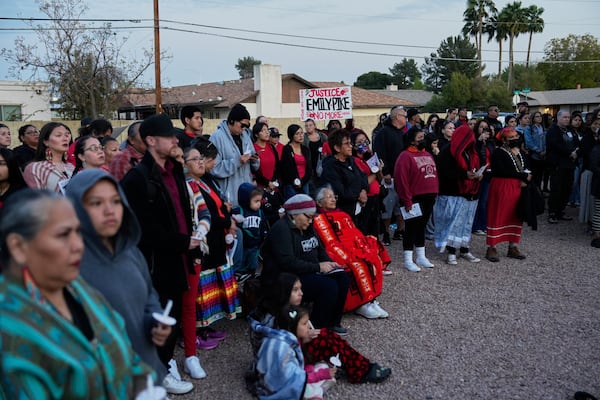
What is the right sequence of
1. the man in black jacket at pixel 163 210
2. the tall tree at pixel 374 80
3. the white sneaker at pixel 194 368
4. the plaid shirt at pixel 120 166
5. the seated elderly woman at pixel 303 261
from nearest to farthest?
the man in black jacket at pixel 163 210
the plaid shirt at pixel 120 166
the white sneaker at pixel 194 368
the seated elderly woman at pixel 303 261
the tall tree at pixel 374 80

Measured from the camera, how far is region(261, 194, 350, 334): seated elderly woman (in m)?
4.80

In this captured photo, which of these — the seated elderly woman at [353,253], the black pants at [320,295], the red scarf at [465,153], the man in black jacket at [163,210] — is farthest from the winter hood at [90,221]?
the red scarf at [465,153]

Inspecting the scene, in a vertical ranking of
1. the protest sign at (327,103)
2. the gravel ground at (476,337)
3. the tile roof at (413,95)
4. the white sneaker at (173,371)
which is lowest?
the gravel ground at (476,337)

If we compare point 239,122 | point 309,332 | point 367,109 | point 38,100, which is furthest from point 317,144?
point 367,109

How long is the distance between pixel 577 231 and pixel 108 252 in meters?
9.19

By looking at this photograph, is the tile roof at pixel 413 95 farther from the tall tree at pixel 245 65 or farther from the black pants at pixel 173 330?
the black pants at pixel 173 330

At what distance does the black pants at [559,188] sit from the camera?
32.9 feet

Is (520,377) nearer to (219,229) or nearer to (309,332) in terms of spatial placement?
(309,332)

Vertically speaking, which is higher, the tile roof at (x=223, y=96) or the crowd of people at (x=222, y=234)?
the tile roof at (x=223, y=96)

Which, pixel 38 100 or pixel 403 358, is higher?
pixel 38 100

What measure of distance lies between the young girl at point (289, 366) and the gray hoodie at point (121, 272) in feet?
4.36

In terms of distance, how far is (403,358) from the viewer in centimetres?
459

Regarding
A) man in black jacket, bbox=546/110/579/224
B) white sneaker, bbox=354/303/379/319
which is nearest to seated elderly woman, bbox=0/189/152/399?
white sneaker, bbox=354/303/379/319

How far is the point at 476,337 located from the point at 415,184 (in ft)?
8.41
